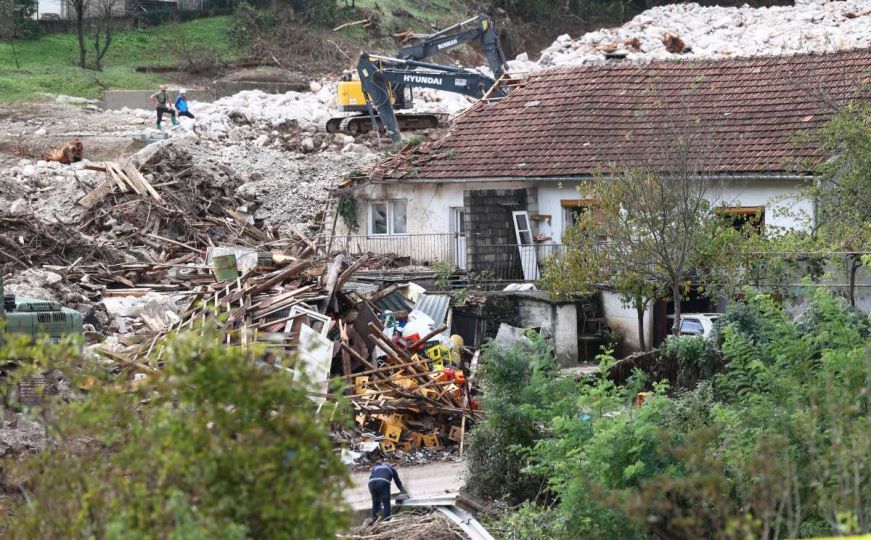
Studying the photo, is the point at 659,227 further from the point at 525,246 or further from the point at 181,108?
the point at 181,108

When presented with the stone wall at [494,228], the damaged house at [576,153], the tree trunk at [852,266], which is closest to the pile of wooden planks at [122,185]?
the damaged house at [576,153]

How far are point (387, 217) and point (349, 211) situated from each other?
952mm

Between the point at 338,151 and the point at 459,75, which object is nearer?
the point at 459,75

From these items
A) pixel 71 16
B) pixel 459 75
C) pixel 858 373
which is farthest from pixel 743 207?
pixel 71 16

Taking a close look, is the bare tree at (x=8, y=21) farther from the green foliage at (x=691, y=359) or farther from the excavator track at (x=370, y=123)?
the green foliage at (x=691, y=359)

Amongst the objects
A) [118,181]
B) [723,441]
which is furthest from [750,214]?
[118,181]

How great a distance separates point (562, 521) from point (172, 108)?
29.6m

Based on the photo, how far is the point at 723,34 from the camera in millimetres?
50062

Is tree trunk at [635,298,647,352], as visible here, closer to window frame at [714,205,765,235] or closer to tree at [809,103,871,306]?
window frame at [714,205,765,235]

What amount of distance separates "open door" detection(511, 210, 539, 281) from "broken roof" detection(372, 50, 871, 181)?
1.03 meters

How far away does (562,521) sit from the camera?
587 inches

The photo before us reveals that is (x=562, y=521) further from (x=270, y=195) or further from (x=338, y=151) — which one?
(x=338, y=151)

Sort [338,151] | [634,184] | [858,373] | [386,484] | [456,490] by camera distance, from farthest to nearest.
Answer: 1. [338,151]
2. [634,184]
3. [456,490]
4. [386,484]
5. [858,373]

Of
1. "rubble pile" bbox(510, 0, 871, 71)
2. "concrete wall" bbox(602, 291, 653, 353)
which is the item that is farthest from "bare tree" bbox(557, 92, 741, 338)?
"rubble pile" bbox(510, 0, 871, 71)
